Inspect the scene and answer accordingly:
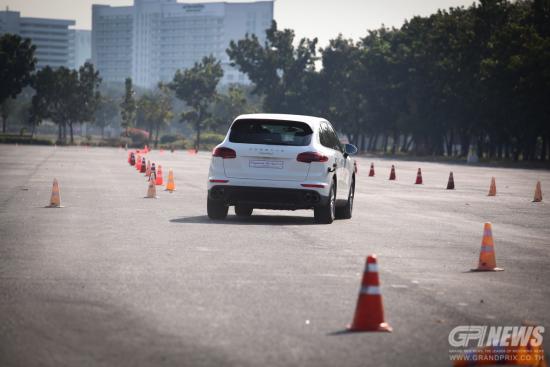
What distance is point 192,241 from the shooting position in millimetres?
14312

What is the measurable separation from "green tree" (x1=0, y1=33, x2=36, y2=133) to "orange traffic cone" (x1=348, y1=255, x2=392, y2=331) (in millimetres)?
128683

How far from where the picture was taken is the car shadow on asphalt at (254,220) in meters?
17.6

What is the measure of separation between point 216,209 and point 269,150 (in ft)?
4.99

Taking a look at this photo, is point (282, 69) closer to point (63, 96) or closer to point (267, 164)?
point (63, 96)

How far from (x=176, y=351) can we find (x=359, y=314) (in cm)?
153

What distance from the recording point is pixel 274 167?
56.5 ft

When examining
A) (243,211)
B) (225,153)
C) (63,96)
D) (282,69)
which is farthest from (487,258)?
(63,96)

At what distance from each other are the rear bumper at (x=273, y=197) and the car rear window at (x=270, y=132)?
0.84 meters

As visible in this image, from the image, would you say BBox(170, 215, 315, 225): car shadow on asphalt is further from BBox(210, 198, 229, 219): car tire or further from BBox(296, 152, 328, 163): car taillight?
BBox(296, 152, 328, 163): car taillight

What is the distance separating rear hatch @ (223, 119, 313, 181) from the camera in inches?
678

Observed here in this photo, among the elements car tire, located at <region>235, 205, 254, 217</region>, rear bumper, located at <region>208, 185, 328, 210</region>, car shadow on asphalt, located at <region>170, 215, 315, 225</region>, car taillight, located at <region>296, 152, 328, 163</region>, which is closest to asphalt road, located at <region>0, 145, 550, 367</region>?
car shadow on asphalt, located at <region>170, 215, 315, 225</region>

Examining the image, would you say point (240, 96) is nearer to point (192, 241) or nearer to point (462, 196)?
point (462, 196)

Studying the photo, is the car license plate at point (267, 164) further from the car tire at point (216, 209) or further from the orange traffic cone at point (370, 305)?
the orange traffic cone at point (370, 305)

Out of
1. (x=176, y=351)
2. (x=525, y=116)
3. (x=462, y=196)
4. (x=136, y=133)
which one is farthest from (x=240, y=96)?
(x=176, y=351)
